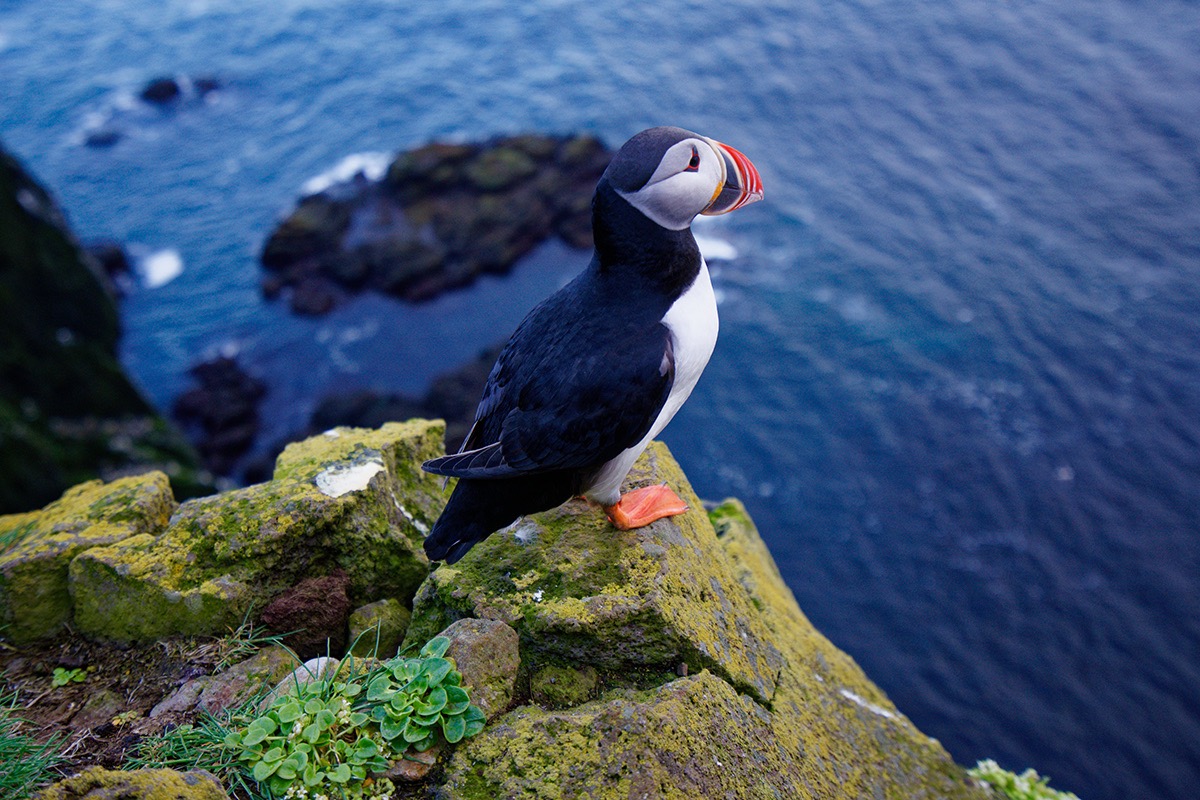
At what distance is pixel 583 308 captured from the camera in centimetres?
409

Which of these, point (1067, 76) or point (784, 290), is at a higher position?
point (1067, 76)

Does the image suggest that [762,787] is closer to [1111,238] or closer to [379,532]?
[379,532]

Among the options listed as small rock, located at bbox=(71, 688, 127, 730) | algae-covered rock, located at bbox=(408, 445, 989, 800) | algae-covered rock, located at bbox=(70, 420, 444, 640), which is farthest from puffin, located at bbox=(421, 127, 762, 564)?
small rock, located at bbox=(71, 688, 127, 730)

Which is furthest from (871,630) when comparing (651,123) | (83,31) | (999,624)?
(83,31)

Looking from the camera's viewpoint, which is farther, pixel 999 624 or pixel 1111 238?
pixel 1111 238

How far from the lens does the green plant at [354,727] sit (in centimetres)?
310

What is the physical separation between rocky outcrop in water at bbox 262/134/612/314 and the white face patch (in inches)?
732

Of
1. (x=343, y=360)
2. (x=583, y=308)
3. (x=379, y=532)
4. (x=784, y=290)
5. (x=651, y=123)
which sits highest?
(x=583, y=308)

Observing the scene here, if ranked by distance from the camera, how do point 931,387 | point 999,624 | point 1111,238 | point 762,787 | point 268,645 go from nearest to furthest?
point 762,787
point 268,645
point 999,624
point 931,387
point 1111,238

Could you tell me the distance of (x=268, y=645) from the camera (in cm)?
403

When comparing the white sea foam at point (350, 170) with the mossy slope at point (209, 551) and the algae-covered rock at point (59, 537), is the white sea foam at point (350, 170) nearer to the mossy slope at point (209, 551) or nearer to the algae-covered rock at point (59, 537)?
the algae-covered rock at point (59, 537)

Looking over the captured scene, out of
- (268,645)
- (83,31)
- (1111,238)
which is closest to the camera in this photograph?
(268,645)

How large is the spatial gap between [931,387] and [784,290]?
4432mm

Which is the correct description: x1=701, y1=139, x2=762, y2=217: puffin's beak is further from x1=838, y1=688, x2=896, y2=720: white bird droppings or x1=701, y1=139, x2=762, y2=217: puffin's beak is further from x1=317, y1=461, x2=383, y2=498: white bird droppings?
x1=838, y1=688, x2=896, y2=720: white bird droppings
